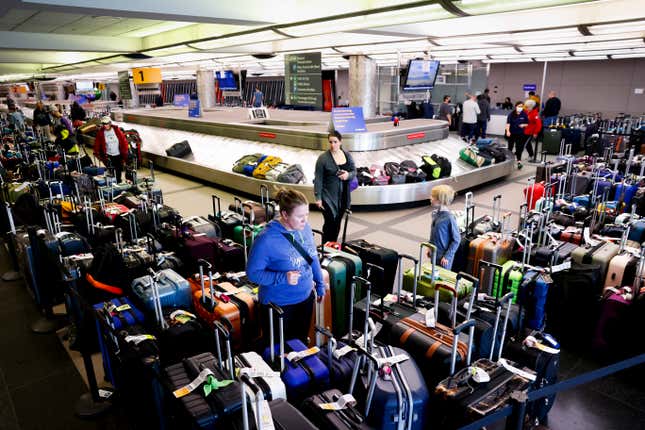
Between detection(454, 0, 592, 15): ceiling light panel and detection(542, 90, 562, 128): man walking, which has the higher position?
detection(454, 0, 592, 15): ceiling light panel

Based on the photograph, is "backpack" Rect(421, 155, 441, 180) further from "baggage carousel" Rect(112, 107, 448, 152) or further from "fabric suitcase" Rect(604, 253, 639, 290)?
"fabric suitcase" Rect(604, 253, 639, 290)

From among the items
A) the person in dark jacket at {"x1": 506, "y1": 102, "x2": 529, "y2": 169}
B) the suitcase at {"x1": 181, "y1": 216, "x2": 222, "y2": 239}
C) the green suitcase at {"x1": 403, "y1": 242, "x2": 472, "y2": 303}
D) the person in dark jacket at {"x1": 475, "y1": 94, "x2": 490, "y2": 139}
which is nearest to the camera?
the green suitcase at {"x1": 403, "y1": 242, "x2": 472, "y2": 303}

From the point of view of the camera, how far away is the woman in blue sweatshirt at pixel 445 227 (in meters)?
4.43

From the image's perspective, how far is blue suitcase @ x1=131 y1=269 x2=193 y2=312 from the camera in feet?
12.7

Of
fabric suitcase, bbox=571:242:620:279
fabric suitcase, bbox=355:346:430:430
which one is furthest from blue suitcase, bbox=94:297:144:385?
fabric suitcase, bbox=571:242:620:279

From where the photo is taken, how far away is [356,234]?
747 cm

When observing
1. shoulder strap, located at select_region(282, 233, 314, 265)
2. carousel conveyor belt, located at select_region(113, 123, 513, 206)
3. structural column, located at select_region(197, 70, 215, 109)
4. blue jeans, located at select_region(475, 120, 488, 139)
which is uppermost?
structural column, located at select_region(197, 70, 215, 109)

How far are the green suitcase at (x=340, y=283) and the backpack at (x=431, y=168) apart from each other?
5.79 m

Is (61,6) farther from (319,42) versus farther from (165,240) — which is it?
(319,42)

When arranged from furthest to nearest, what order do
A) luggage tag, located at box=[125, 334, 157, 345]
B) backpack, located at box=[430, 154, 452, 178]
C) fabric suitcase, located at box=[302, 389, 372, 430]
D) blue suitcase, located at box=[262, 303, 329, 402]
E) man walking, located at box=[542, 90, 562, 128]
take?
man walking, located at box=[542, 90, 562, 128] < backpack, located at box=[430, 154, 452, 178] < luggage tag, located at box=[125, 334, 157, 345] < blue suitcase, located at box=[262, 303, 329, 402] < fabric suitcase, located at box=[302, 389, 372, 430]

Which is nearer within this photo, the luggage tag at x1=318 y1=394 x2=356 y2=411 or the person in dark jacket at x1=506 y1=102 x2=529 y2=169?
the luggage tag at x1=318 y1=394 x2=356 y2=411

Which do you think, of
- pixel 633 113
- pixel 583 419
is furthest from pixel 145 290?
pixel 633 113

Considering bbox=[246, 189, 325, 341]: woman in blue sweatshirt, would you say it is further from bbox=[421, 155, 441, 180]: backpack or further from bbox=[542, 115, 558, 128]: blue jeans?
bbox=[542, 115, 558, 128]: blue jeans

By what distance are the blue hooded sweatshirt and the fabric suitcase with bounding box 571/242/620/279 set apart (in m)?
3.03
